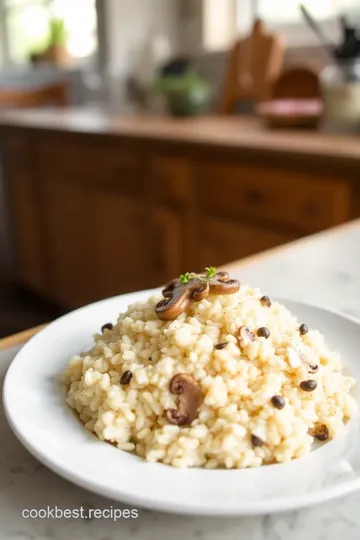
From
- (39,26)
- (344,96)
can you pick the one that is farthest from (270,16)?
(39,26)

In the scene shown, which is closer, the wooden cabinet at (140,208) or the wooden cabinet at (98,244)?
the wooden cabinet at (140,208)

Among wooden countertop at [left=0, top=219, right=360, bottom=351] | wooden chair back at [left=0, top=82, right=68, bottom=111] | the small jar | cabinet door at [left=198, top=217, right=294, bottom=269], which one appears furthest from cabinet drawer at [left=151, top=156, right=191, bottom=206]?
wooden chair back at [left=0, top=82, right=68, bottom=111]

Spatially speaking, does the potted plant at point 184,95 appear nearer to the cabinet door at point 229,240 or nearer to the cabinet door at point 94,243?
the cabinet door at point 94,243

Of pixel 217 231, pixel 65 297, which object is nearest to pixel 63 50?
pixel 65 297

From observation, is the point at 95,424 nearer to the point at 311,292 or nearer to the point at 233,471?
the point at 233,471

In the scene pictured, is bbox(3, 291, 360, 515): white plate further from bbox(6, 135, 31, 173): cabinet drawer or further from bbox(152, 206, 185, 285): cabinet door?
bbox(6, 135, 31, 173): cabinet drawer

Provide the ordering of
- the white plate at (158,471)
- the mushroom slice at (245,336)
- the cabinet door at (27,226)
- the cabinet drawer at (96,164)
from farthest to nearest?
the cabinet door at (27,226) → the cabinet drawer at (96,164) → the mushroom slice at (245,336) → the white plate at (158,471)

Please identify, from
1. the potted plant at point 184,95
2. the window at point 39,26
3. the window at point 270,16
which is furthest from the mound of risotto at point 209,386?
the window at point 39,26

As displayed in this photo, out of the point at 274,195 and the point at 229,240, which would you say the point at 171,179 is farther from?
the point at 274,195
